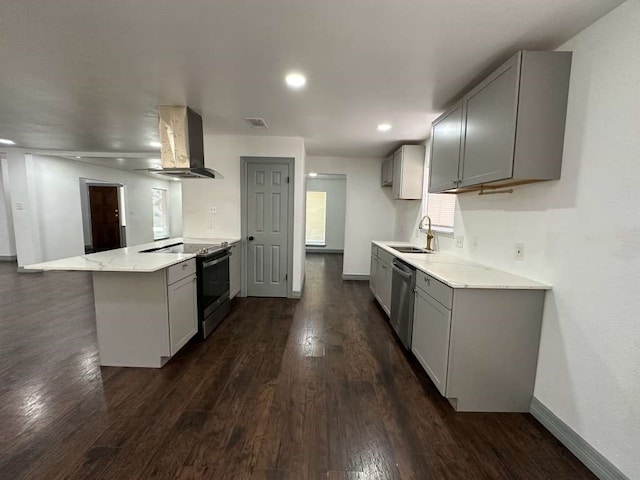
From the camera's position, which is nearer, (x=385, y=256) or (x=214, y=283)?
(x=214, y=283)

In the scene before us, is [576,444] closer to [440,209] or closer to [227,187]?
Answer: [440,209]

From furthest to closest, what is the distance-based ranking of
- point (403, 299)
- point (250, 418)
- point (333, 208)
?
point (333, 208) → point (403, 299) → point (250, 418)

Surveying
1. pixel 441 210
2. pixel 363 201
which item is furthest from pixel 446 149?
pixel 363 201

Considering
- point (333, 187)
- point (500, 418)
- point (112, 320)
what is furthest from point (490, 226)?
point (333, 187)

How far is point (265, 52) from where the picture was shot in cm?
193

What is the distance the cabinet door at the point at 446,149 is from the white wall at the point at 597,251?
0.70 meters

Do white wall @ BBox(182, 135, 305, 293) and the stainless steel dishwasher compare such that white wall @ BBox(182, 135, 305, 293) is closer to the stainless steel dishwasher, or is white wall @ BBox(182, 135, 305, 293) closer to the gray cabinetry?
the gray cabinetry

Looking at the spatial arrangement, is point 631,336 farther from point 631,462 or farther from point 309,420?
point 309,420

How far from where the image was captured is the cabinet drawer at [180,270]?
2.41m

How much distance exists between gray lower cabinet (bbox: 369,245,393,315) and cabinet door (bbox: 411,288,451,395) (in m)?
0.94

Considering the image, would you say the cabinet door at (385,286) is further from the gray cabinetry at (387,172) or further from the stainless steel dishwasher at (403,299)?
the gray cabinetry at (387,172)

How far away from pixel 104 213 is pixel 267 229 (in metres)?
6.75

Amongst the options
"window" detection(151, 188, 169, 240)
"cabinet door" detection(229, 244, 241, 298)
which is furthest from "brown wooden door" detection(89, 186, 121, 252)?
"cabinet door" detection(229, 244, 241, 298)

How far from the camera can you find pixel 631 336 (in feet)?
4.49
